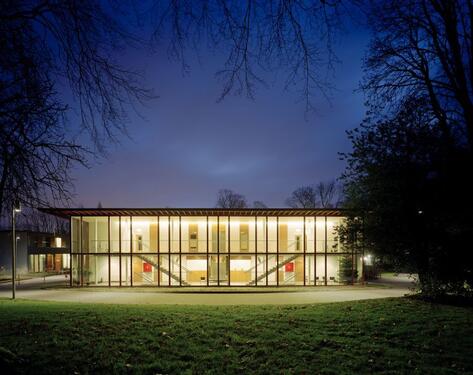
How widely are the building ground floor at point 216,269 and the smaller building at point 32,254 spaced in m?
16.8

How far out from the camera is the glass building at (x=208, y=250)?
96.9ft

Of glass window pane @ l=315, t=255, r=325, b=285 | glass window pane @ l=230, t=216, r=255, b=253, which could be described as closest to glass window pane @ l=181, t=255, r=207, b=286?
glass window pane @ l=230, t=216, r=255, b=253

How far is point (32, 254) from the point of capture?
4934 centimetres

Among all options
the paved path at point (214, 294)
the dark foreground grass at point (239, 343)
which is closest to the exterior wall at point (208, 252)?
the paved path at point (214, 294)

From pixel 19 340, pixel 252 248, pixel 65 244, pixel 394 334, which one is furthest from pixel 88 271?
pixel 65 244

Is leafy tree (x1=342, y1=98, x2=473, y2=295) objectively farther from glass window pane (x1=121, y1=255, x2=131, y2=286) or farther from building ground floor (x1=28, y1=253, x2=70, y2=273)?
building ground floor (x1=28, y1=253, x2=70, y2=273)

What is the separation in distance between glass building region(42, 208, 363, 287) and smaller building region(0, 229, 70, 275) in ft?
56.0

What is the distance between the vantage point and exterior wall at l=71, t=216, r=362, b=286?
97.4ft

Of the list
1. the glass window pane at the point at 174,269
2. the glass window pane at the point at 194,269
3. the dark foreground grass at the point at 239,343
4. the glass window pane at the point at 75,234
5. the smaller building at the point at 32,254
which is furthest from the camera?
the smaller building at the point at 32,254

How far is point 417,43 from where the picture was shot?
13.0 metres

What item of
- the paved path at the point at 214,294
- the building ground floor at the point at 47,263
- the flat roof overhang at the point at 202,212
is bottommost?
the building ground floor at the point at 47,263

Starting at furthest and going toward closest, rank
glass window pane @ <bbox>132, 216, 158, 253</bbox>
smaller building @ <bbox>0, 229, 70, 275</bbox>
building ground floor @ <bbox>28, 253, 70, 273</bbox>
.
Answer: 1. building ground floor @ <bbox>28, 253, 70, 273</bbox>
2. smaller building @ <bbox>0, 229, 70, 275</bbox>
3. glass window pane @ <bbox>132, 216, 158, 253</bbox>

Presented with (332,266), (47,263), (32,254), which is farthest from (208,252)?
(47,263)

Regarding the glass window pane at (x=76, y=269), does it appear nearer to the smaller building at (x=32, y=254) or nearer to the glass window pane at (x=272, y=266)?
the glass window pane at (x=272, y=266)
